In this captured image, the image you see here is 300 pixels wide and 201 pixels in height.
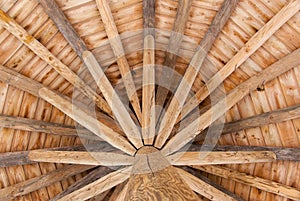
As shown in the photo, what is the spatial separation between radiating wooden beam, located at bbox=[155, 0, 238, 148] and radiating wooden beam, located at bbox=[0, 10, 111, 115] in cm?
126

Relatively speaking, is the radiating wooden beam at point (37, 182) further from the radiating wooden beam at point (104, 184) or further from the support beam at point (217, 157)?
the support beam at point (217, 157)

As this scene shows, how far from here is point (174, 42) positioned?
5109 millimetres

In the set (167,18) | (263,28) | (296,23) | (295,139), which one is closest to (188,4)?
(167,18)

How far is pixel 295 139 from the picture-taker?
4906 millimetres

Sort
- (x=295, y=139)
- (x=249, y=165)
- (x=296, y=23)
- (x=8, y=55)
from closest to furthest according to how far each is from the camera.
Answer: (x=296, y=23) < (x=8, y=55) < (x=295, y=139) < (x=249, y=165)

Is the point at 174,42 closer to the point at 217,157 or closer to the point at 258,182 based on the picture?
the point at 217,157

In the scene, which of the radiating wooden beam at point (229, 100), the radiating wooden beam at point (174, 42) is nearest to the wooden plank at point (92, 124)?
the radiating wooden beam at point (229, 100)

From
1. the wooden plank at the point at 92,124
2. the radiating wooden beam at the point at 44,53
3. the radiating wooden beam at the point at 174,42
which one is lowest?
the wooden plank at the point at 92,124

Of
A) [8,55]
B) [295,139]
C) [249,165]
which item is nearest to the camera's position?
[8,55]

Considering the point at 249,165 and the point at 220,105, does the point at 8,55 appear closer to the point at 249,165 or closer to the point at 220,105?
the point at 220,105

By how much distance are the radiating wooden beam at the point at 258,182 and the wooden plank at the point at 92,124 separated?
2.11m

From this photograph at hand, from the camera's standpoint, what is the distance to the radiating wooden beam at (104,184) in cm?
440

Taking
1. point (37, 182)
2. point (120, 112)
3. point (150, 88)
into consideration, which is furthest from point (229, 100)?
point (37, 182)

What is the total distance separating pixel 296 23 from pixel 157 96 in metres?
2.67
